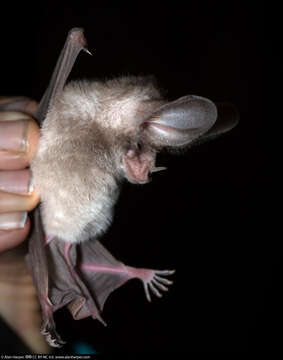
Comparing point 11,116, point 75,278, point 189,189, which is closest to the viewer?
point 11,116

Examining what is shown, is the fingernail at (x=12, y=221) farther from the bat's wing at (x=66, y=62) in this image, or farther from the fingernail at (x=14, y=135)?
the bat's wing at (x=66, y=62)

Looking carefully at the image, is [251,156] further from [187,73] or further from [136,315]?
[136,315]

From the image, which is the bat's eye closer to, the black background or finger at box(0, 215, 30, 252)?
finger at box(0, 215, 30, 252)

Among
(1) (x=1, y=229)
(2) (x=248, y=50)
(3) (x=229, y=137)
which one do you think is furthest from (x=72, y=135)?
(2) (x=248, y=50)

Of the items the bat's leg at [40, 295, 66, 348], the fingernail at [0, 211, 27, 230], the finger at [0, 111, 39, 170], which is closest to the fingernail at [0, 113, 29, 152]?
the finger at [0, 111, 39, 170]

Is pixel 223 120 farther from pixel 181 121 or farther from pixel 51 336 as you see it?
pixel 51 336

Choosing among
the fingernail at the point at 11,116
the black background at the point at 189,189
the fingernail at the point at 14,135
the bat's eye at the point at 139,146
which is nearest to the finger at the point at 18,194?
the fingernail at the point at 14,135

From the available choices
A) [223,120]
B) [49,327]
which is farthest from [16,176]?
[223,120]
